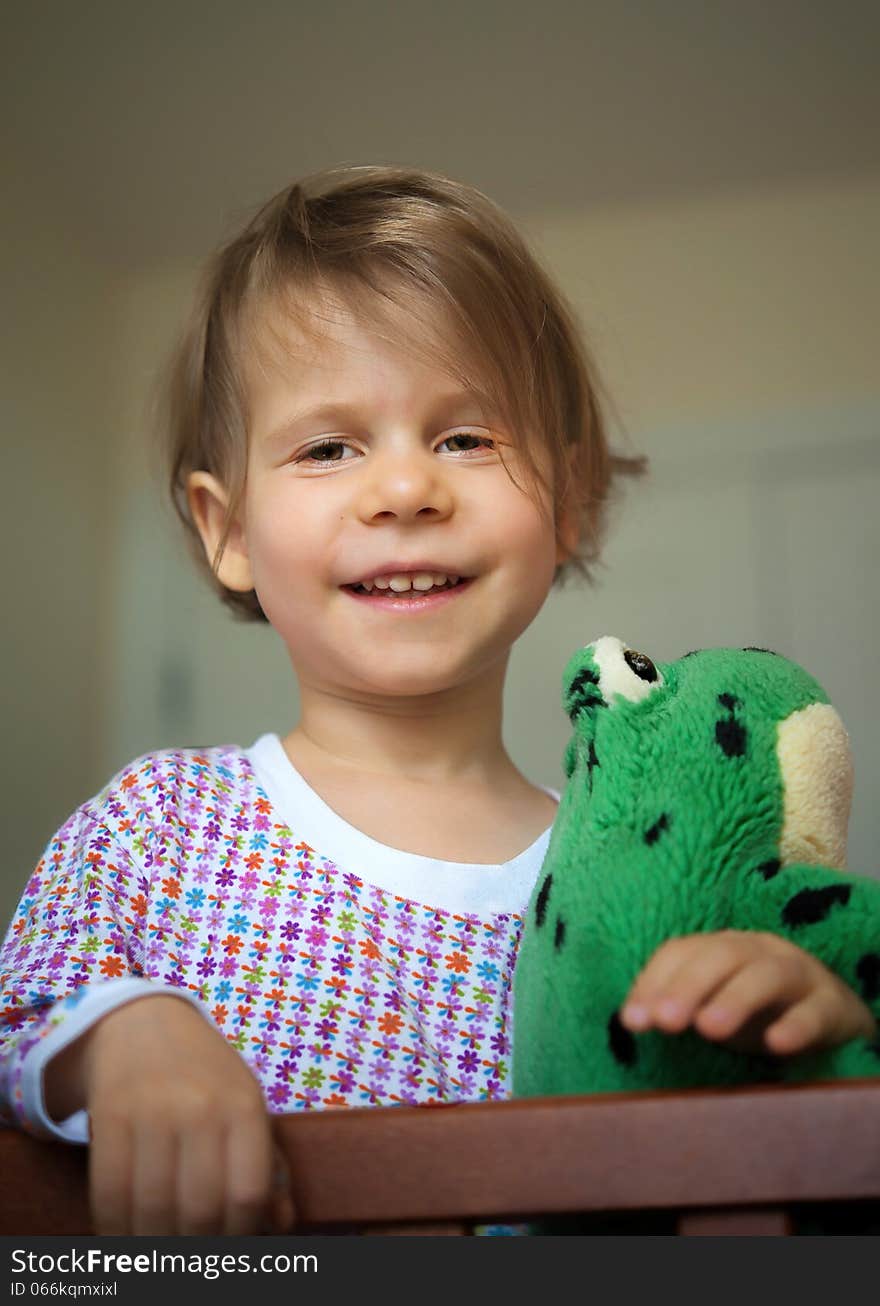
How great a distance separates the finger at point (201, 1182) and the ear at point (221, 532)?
658 millimetres

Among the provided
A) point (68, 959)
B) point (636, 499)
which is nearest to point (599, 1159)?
point (68, 959)

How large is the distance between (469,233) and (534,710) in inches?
60.0

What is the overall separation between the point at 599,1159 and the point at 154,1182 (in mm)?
169

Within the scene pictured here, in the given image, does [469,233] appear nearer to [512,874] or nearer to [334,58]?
[512,874]

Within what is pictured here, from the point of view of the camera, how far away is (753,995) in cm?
46

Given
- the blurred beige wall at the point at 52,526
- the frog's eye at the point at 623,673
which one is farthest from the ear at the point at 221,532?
the blurred beige wall at the point at 52,526

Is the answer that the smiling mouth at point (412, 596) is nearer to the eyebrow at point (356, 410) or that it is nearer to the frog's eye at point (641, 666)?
the eyebrow at point (356, 410)

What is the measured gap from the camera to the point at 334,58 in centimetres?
226

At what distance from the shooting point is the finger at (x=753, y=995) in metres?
Result: 0.45

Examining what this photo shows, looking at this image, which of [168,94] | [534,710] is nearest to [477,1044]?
[534,710]

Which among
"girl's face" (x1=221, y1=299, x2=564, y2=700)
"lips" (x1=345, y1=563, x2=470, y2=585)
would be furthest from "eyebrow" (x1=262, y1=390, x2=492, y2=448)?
"lips" (x1=345, y1=563, x2=470, y2=585)

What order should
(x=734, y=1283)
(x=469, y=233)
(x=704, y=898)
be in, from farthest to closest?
(x=469, y=233) < (x=704, y=898) < (x=734, y=1283)

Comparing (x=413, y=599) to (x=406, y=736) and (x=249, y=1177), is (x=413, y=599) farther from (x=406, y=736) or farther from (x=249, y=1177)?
(x=249, y=1177)

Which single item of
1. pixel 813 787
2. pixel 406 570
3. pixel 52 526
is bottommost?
pixel 813 787
